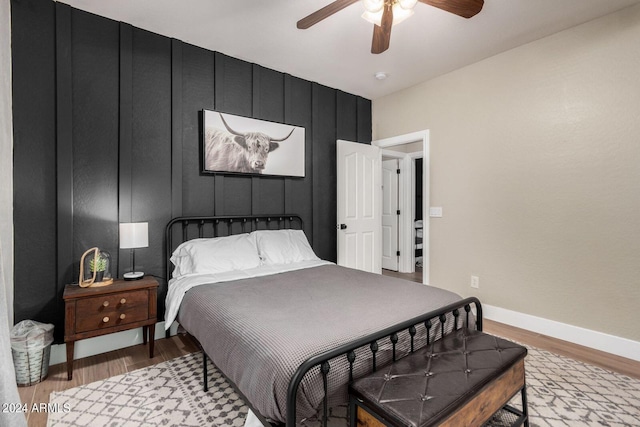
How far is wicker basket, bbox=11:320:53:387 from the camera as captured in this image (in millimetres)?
2150

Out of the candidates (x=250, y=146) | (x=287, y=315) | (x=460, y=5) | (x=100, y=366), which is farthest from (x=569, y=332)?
(x=100, y=366)

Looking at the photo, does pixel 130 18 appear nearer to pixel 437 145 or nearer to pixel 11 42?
pixel 11 42

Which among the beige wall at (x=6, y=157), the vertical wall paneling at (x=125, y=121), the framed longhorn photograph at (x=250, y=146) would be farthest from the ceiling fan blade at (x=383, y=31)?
the beige wall at (x=6, y=157)

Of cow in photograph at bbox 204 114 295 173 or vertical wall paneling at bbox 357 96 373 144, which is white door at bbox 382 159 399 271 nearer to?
vertical wall paneling at bbox 357 96 373 144

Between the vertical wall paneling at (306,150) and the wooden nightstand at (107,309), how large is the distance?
183 cm

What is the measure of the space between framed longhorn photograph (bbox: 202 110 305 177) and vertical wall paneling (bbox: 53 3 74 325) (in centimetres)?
108

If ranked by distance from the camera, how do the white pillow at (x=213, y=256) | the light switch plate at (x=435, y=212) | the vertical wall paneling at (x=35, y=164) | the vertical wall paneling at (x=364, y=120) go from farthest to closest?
the vertical wall paneling at (x=364, y=120) → the light switch plate at (x=435, y=212) → the white pillow at (x=213, y=256) → the vertical wall paneling at (x=35, y=164)

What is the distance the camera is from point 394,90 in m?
4.41

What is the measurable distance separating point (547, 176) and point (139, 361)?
13.3 feet

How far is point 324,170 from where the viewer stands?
168 inches

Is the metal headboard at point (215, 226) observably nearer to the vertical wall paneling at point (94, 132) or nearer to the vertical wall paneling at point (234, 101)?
the vertical wall paneling at point (234, 101)

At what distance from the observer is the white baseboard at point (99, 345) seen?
8.16 feet

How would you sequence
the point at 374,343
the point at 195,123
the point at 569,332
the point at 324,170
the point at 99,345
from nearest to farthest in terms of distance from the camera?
the point at 374,343 → the point at 99,345 → the point at 569,332 → the point at 195,123 → the point at 324,170

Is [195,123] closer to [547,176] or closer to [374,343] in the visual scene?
[374,343]
